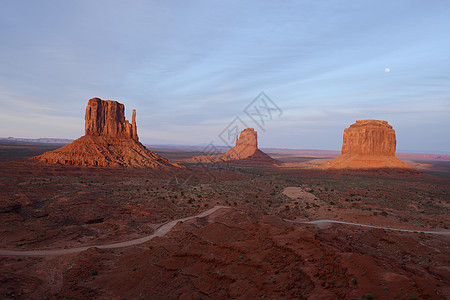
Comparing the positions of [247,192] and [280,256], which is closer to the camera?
[280,256]

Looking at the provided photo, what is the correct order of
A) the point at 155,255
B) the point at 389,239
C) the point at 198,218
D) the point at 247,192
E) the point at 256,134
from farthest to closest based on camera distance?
the point at 256,134 < the point at 247,192 < the point at 198,218 < the point at 389,239 < the point at 155,255

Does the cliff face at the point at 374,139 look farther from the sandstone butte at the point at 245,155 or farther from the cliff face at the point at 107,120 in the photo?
the cliff face at the point at 107,120

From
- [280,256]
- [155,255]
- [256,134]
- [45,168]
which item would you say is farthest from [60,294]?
[256,134]

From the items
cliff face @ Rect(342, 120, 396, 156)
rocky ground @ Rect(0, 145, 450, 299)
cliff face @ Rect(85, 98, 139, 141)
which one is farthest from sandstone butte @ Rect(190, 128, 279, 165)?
rocky ground @ Rect(0, 145, 450, 299)

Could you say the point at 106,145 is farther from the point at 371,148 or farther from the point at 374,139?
the point at 374,139

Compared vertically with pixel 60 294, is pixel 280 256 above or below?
A: above

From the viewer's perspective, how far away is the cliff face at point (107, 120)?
89938mm

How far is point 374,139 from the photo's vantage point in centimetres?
10262

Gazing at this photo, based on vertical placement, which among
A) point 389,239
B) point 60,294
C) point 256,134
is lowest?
point 60,294

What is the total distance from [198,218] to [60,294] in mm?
16976

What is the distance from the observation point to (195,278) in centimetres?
Answer: 1636

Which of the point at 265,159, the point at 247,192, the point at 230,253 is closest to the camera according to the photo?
the point at 230,253

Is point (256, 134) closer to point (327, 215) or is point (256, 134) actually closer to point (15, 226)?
point (327, 215)

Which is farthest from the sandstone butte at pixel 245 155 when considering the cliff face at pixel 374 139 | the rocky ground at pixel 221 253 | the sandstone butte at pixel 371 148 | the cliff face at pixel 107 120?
the rocky ground at pixel 221 253
